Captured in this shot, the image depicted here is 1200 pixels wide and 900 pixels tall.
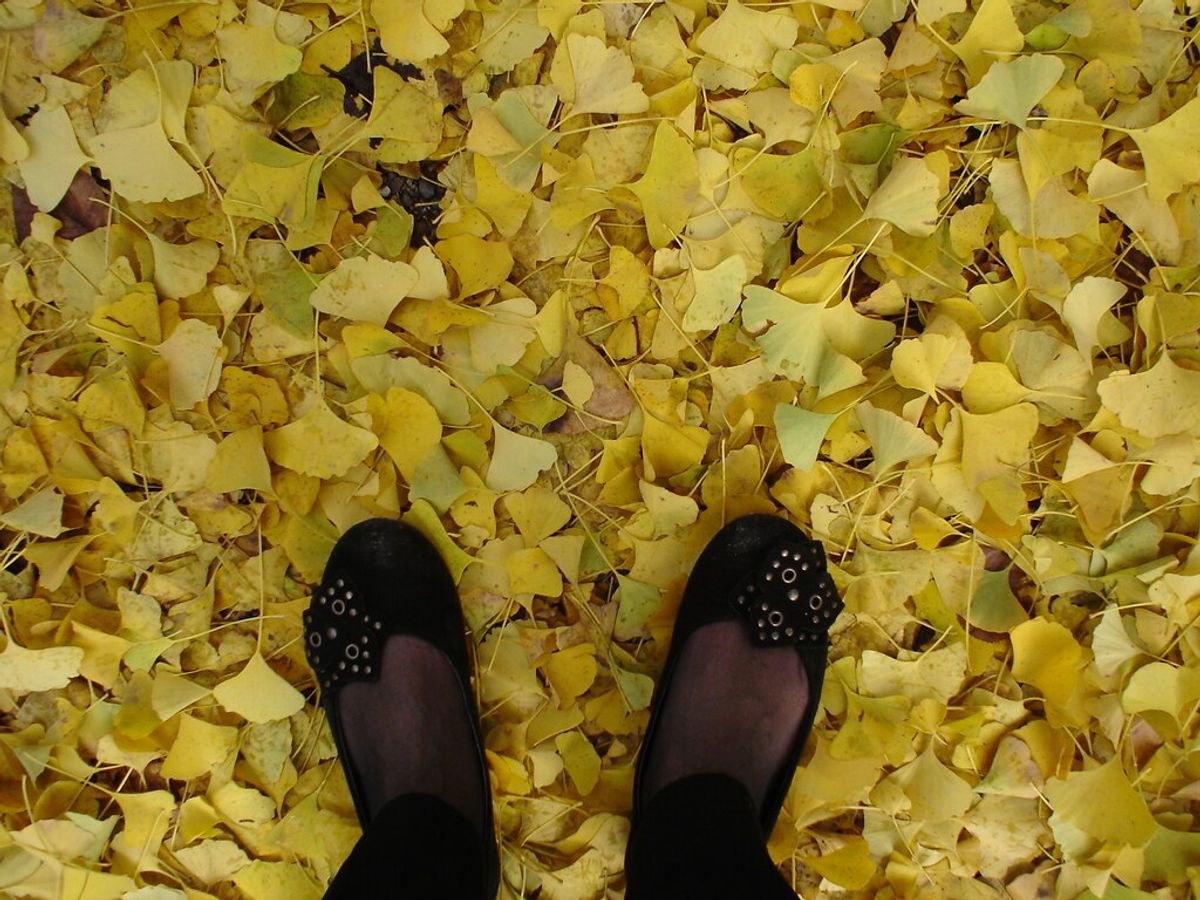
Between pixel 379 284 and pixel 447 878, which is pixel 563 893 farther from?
pixel 379 284

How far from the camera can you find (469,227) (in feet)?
2.55

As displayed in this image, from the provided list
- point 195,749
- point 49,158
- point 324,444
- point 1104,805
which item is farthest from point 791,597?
point 49,158

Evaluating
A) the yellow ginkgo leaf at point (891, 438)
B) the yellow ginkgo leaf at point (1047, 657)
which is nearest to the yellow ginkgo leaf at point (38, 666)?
the yellow ginkgo leaf at point (891, 438)

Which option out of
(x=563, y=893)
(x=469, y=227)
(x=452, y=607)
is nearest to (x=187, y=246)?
(x=469, y=227)

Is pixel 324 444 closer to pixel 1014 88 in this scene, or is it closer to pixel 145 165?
pixel 145 165

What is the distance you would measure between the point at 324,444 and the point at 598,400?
0.28m

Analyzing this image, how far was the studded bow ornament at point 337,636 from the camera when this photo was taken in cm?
78

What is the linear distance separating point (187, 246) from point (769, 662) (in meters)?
0.74

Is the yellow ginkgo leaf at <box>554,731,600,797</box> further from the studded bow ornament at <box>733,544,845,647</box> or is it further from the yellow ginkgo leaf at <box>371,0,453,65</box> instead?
the yellow ginkgo leaf at <box>371,0,453,65</box>

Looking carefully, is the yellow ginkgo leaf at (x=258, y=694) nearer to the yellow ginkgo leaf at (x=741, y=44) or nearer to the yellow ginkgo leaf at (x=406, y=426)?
the yellow ginkgo leaf at (x=406, y=426)

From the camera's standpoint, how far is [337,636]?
2.59ft

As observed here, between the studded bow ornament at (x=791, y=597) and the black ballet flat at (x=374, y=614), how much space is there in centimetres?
31

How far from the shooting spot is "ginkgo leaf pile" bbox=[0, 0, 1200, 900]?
75 centimetres

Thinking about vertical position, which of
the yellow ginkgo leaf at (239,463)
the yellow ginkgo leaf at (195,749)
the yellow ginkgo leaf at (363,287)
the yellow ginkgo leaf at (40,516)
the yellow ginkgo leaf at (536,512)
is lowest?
the yellow ginkgo leaf at (195,749)
